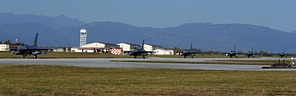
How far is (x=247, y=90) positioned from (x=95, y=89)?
6776mm

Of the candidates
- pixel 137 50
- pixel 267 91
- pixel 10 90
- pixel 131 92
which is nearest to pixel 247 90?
pixel 267 91

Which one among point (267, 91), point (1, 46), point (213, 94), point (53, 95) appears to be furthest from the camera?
point (1, 46)

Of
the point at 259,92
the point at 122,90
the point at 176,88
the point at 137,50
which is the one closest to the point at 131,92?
the point at 122,90

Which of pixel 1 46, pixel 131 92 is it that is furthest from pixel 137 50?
pixel 131 92

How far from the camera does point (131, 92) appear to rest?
26.1 metres

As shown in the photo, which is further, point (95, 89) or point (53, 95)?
point (95, 89)

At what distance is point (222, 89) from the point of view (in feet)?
93.8

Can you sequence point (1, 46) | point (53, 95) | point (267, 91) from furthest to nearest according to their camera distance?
point (1, 46) → point (267, 91) → point (53, 95)

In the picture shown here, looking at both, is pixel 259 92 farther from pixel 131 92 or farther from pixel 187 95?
pixel 131 92

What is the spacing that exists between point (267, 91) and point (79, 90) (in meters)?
8.20

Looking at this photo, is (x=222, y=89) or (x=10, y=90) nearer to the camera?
(x=10, y=90)

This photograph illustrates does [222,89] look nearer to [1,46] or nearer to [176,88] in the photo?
[176,88]

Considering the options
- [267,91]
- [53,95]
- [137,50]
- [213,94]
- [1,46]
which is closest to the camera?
[53,95]

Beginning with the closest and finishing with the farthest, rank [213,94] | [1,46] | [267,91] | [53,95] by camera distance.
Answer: [53,95]
[213,94]
[267,91]
[1,46]
